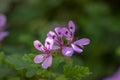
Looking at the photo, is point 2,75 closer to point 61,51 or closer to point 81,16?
point 61,51

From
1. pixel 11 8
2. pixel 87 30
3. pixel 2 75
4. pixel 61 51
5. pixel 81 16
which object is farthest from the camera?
pixel 11 8

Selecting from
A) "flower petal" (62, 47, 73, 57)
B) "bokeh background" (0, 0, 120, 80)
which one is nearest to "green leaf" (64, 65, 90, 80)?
"flower petal" (62, 47, 73, 57)

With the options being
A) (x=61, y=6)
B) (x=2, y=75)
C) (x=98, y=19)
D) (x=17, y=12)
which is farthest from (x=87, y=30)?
(x=2, y=75)

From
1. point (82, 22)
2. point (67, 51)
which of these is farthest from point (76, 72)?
point (82, 22)

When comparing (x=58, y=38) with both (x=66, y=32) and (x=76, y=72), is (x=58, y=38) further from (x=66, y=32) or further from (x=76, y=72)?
(x=76, y=72)

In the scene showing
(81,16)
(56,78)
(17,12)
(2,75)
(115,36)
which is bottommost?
(56,78)

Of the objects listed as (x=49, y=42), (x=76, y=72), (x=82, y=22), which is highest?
(x=82, y=22)
